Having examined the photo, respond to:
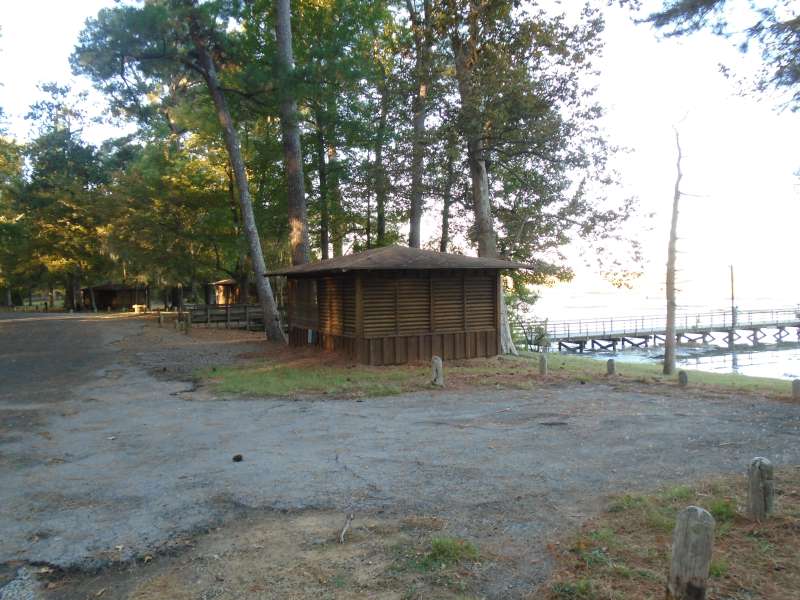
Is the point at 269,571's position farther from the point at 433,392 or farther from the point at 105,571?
Answer: the point at 433,392

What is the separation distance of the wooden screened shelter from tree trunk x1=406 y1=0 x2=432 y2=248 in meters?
5.08

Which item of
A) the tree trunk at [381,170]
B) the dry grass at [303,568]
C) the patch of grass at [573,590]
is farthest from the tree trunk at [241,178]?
the patch of grass at [573,590]

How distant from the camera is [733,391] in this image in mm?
11984

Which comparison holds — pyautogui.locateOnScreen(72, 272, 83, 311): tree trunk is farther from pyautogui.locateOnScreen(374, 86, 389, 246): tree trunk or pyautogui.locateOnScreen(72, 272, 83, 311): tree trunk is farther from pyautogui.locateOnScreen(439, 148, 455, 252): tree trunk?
pyautogui.locateOnScreen(439, 148, 455, 252): tree trunk

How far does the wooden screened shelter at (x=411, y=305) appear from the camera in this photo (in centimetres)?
1592

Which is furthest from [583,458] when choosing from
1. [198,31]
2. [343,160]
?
[343,160]

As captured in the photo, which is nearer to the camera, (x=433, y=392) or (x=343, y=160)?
(x=433, y=392)

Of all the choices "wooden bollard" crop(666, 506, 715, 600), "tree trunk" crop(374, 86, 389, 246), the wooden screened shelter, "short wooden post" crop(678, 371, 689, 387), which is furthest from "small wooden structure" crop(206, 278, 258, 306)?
"wooden bollard" crop(666, 506, 715, 600)

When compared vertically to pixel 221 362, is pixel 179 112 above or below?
above

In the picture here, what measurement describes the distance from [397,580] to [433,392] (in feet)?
27.4

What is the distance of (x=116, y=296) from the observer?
59.6m

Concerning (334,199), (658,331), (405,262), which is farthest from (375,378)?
(658,331)

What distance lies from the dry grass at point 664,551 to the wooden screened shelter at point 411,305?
10.7 m

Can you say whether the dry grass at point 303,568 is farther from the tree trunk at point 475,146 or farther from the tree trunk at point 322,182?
the tree trunk at point 322,182
